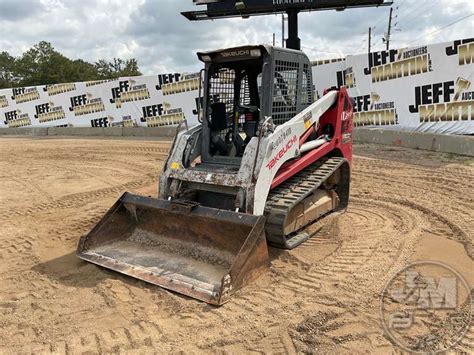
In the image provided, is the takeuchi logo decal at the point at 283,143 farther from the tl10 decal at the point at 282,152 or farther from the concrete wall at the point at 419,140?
the concrete wall at the point at 419,140

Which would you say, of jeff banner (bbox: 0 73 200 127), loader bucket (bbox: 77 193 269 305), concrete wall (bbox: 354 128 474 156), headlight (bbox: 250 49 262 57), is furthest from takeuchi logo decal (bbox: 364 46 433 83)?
loader bucket (bbox: 77 193 269 305)

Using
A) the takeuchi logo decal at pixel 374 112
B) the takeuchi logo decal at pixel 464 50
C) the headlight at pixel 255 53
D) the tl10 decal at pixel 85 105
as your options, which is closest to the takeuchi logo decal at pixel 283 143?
the headlight at pixel 255 53

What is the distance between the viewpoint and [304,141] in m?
5.13

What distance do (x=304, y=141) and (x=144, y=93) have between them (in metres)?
13.7

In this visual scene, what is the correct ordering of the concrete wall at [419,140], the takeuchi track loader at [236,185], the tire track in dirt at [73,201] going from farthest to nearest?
the concrete wall at [419,140]
the tire track in dirt at [73,201]
the takeuchi track loader at [236,185]

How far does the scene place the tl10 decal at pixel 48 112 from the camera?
20.0m

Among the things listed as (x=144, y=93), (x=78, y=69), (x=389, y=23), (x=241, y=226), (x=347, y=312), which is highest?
(x=389, y=23)

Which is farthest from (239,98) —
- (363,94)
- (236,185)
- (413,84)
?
(363,94)

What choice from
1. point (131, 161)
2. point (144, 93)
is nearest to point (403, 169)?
point (131, 161)

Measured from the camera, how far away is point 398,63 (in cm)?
1205

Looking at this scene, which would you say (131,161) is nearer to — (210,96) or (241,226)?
(210,96)

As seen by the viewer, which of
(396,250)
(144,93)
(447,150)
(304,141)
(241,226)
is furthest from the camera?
(144,93)

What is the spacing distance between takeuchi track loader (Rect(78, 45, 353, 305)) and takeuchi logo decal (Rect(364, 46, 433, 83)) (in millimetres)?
6896

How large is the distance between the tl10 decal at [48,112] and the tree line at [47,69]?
850 inches
